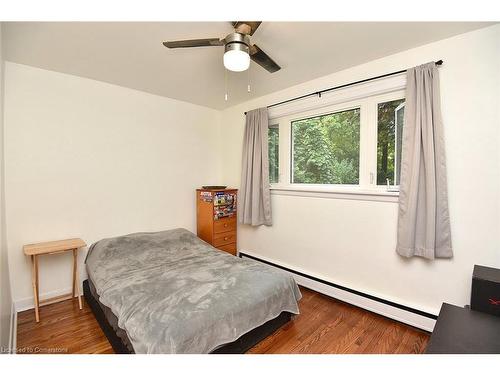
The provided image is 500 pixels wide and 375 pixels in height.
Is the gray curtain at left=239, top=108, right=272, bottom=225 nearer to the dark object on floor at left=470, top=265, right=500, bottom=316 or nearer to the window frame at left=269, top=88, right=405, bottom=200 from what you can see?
the window frame at left=269, top=88, right=405, bottom=200

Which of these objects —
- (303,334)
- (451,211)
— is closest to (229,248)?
(303,334)

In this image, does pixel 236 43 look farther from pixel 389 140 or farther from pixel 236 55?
pixel 389 140

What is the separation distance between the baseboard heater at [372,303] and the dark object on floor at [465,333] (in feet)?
1.89

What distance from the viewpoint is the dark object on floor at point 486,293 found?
4.26 ft

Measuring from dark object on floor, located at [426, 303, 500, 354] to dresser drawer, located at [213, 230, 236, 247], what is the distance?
2385 mm

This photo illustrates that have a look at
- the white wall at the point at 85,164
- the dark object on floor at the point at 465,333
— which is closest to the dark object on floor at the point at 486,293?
the dark object on floor at the point at 465,333

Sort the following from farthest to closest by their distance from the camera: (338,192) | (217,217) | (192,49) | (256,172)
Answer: (217,217)
(256,172)
(338,192)
(192,49)

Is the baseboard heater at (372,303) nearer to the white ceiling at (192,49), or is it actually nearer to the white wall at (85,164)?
the white wall at (85,164)

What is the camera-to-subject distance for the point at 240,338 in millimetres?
Answer: 1589

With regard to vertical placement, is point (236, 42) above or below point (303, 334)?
above

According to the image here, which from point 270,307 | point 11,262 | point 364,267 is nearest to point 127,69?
point 11,262

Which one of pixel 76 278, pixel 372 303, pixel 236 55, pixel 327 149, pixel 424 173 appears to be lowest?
pixel 372 303

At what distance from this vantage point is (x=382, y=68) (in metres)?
1.98

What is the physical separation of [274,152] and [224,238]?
1383 mm
